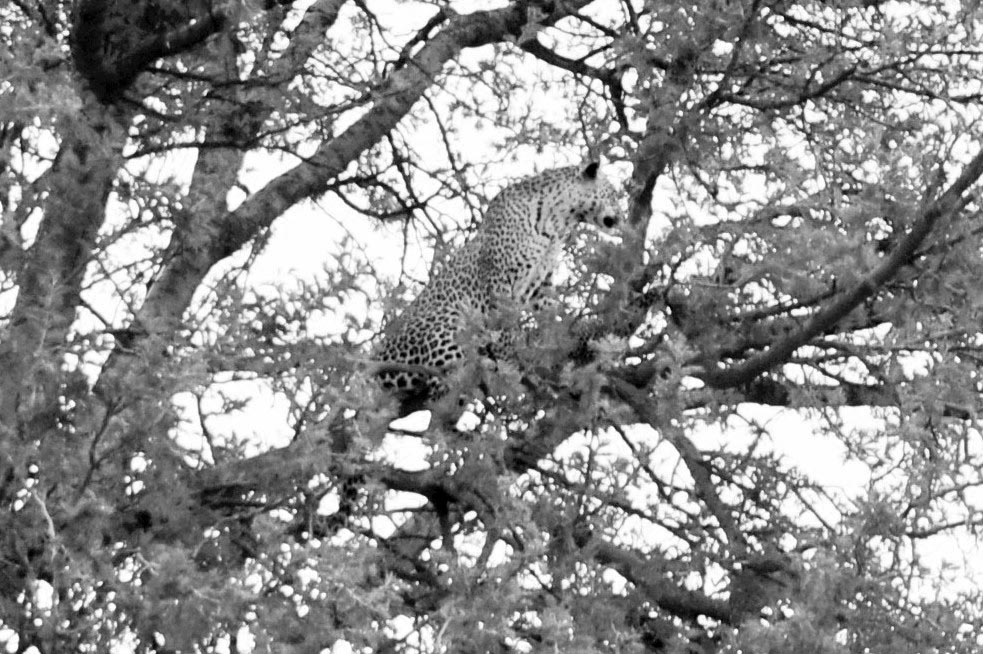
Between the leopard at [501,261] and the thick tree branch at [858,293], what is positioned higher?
the leopard at [501,261]

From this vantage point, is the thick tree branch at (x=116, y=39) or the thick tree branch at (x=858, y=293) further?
the thick tree branch at (x=116, y=39)

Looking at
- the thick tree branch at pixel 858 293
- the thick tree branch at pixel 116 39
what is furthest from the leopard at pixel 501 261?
the thick tree branch at pixel 116 39

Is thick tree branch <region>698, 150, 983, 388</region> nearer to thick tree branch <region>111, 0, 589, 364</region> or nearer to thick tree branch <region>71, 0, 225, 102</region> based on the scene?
thick tree branch <region>71, 0, 225, 102</region>

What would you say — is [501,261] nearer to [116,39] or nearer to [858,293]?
[116,39]

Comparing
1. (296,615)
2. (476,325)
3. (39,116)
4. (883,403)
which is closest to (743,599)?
(883,403)

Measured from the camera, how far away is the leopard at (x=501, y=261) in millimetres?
9750

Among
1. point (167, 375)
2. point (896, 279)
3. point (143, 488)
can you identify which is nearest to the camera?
point (167, 375)

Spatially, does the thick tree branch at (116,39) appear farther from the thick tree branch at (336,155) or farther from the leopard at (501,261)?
the leopard at (501,261)

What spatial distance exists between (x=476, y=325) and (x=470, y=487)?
0.71 metres

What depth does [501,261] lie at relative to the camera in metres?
10.4

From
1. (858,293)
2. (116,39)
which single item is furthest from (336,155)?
(858,293)

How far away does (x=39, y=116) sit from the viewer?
5.88 m

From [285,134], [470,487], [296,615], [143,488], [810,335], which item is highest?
[285,134]

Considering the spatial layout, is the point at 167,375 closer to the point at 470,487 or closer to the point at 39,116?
the point at 39,116
